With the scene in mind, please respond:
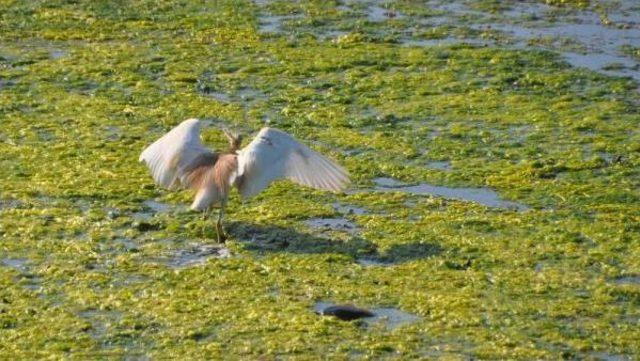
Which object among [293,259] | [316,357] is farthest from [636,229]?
[316,357]

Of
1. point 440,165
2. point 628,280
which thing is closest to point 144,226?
point 440,165

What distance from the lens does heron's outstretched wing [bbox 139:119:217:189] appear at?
1000 cm

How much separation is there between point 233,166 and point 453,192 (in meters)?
1.77

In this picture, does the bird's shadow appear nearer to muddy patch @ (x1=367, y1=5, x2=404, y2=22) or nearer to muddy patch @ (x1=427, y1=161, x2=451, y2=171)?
muddy patch @ (x1=427, y1=161, x2=451, y2=171)

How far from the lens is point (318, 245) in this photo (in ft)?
31.0

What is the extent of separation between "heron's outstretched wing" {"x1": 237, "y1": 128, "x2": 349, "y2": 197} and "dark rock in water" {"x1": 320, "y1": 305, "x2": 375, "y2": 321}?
64.5 inches

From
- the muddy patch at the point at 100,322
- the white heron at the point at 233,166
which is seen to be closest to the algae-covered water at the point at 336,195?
the muddy patch at the point at 100,322

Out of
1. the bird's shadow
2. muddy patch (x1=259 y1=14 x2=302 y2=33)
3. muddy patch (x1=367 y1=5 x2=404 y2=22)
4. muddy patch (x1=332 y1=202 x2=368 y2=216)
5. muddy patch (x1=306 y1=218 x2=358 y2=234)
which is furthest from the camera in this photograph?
muddy patch (x1=367 y1=5 x2=404 y2=22)

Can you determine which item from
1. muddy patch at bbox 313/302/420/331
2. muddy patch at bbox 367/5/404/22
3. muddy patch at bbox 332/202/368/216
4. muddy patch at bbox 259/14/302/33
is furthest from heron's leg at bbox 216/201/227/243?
muddy patch at bbox 367/5/404/22

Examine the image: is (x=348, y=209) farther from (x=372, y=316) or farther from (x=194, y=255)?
(x=372, y=316)

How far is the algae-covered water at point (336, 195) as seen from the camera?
317 inches

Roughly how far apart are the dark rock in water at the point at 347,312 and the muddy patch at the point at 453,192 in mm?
2290

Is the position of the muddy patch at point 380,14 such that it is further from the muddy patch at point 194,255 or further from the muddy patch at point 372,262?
the muddy patch at point 372,262

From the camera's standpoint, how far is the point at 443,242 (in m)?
9.41
